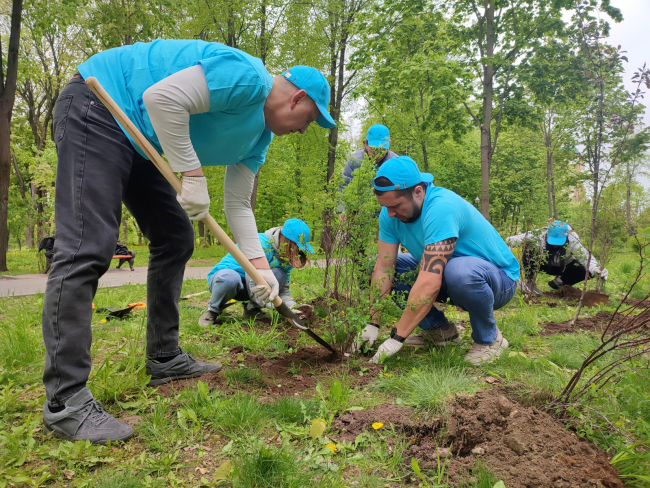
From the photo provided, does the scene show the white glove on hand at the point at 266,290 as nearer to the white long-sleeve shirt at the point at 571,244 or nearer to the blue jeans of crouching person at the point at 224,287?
the blue jeans of crouching person at the point at 224,287

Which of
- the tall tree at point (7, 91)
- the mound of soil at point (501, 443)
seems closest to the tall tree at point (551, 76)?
the mound of soil at point (501, 443)

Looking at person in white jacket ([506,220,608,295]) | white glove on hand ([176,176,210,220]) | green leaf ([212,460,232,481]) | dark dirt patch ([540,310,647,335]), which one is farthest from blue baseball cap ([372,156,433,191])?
person in white jacket ([506,220,608,295])

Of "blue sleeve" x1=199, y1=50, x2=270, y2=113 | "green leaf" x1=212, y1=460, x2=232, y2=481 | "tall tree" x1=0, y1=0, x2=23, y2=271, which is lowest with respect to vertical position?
"green leaf" x1=212, y1=460, x2=232, y2=481

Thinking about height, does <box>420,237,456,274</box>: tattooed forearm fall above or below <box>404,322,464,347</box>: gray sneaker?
above

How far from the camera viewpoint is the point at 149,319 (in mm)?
2486

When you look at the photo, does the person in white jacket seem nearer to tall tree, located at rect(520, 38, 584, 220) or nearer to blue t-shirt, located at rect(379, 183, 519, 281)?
blue t-shirt, located at rect(379, 183, 519, 281)

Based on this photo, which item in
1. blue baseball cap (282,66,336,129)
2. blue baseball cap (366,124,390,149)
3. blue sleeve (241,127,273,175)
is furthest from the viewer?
blue baseball cap (366,124,390,149)

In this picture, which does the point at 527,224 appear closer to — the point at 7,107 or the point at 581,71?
the point at 581,71

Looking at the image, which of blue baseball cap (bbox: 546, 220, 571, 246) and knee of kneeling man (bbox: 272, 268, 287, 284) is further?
blue baseball cap (bbox: 546, 220, 571, 246)

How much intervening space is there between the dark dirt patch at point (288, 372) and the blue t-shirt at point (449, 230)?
0.96 metres

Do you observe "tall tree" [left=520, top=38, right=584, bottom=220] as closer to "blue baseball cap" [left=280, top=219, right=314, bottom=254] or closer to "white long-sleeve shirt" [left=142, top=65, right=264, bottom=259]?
"blue baseball cap" [left=280, top=219, right=314, bottom=254]

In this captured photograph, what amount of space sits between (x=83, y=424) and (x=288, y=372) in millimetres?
1215

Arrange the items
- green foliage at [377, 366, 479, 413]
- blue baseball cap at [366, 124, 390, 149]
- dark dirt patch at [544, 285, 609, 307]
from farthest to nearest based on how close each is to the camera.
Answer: dark dirt patch at [544, 285, 609, 307], blue baseball cap at [366, 124, 390, 149], green foliage at [377, 366, 479, 413]

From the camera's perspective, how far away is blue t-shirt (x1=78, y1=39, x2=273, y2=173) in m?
1.91
